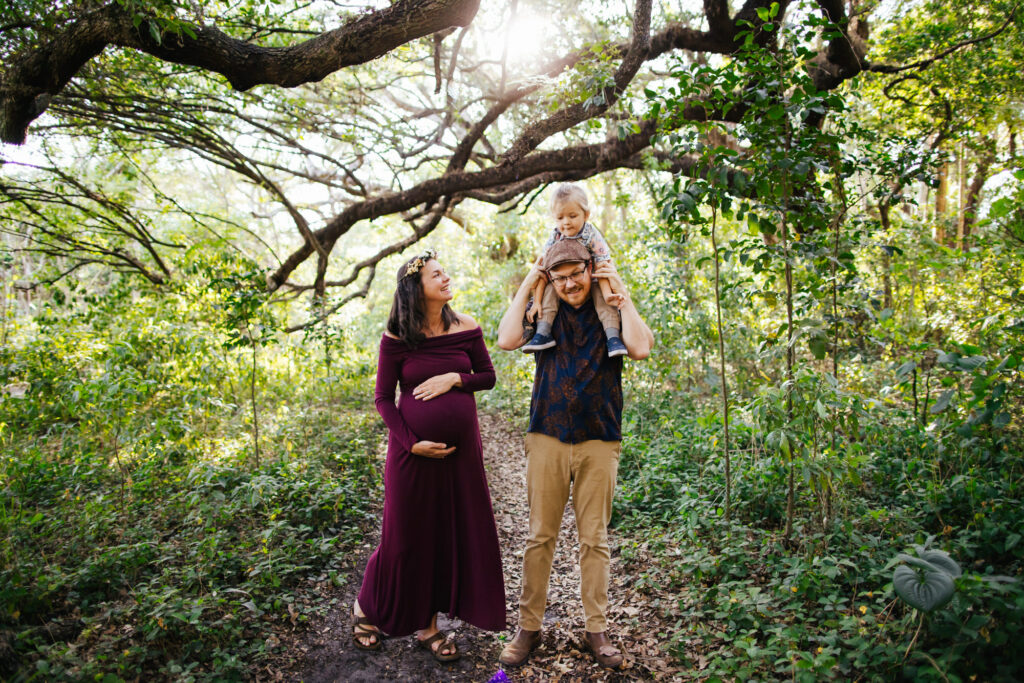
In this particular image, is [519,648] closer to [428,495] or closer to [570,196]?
[428,495]

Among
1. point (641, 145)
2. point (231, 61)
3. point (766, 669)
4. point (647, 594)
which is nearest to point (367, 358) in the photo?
point (641, 145)

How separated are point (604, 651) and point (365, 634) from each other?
1357 millimetres

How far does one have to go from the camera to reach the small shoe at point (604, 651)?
273cm

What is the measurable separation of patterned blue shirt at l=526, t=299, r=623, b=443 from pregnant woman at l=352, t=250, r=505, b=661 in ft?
1.51

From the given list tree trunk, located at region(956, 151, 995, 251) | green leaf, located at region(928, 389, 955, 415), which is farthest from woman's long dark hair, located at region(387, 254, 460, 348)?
tree trunk, located at region(956, 151, 995, 251)

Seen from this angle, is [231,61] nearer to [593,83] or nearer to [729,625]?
[593,83]

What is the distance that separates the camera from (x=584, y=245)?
113 inches

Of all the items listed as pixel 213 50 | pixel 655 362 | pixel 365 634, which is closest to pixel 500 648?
pixel 365 634

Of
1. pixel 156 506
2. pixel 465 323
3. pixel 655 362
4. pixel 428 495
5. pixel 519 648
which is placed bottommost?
pixel 519 648

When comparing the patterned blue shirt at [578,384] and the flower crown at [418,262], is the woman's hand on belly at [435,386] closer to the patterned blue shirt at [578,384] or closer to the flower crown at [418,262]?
the patterned blue shirt at [578,384]

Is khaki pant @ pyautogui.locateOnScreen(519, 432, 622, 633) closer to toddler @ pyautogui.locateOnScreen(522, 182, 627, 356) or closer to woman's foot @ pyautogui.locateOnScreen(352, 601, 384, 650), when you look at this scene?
toddler @ pyautogui.locateOnScreen(522, 182, 627, 356)

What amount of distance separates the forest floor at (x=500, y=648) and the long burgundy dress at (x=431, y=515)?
0.21 meters

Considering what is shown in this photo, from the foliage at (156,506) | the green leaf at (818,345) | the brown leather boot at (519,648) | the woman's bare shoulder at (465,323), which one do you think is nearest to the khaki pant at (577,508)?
the brown leather boot at (519,648)

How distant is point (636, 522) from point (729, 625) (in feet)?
4.85
